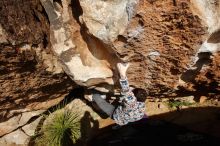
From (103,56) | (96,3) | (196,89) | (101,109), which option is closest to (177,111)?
(196,89)

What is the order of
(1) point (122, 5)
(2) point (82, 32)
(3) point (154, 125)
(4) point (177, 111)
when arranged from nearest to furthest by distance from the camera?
(1) point (122, 5), (2) point (82, 32), (3) point (154, 125), (4) point (177, 111)

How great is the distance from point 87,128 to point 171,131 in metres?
1.84

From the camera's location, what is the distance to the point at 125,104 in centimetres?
670

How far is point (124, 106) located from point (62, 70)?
125cm

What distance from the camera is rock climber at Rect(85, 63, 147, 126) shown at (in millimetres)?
6566

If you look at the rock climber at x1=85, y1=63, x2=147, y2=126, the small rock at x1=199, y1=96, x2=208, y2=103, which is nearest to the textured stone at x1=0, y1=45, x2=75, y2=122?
the rock climber at x1=85, y1=63, x2=147, y2=126

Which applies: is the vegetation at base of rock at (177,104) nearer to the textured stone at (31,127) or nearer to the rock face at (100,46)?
the rock face at (100,46)

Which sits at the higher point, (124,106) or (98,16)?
(98,16)

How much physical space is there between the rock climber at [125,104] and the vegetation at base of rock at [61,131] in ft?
2.22

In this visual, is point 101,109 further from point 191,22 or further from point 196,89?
point 191,22

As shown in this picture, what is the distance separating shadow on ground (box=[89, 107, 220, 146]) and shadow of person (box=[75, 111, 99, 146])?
15 centimetres

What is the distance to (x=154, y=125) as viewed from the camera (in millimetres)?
7301

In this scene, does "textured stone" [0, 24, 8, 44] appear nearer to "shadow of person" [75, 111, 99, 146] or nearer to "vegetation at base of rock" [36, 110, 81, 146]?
"vegetation at base of rock" [36, 110, 81, 146]

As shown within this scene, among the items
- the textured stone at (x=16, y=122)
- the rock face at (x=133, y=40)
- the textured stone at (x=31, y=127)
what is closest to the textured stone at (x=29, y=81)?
the textured stone at (x=16, y=122)
